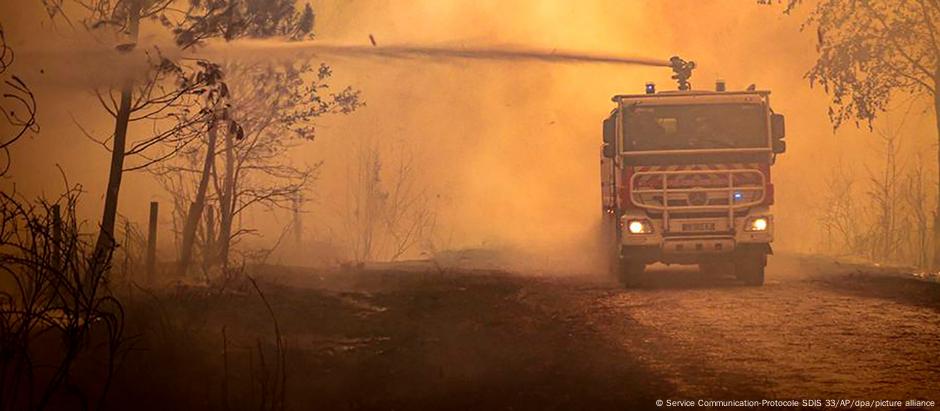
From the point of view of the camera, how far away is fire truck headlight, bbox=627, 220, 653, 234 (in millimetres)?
15047

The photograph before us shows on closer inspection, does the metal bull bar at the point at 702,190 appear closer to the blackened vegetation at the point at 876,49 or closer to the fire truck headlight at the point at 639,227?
the fire truck headlight at the point at 639,227

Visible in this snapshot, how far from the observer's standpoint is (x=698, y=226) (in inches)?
590

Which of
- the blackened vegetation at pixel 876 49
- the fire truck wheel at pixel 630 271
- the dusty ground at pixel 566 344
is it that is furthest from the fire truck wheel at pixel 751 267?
the blackened vegetation at pixel 876 49

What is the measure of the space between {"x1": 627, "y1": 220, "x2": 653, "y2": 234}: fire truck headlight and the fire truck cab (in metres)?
0.02

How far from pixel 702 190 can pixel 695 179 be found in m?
0.21

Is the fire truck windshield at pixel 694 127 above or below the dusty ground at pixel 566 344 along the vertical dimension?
above

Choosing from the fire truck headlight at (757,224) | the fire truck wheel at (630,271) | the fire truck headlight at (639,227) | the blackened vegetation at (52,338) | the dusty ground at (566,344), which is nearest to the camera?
the blackened vegetation at (52,338)

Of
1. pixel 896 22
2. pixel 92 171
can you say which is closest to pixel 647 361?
pixel 896 22

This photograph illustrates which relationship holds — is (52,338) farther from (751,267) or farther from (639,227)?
(751,267)

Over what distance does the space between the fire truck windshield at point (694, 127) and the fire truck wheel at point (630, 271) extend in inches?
74.1

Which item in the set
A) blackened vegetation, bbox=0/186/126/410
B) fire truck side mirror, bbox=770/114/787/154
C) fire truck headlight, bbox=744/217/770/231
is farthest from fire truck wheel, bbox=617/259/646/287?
blackened vegetation, bbox=0/186/126/410

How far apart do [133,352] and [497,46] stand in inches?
1408

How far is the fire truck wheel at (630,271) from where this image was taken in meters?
15.5

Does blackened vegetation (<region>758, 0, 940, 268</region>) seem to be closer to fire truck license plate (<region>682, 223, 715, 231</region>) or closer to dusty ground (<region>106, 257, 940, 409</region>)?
dusty ground (<region>106, 257, 940, 409</region>)
